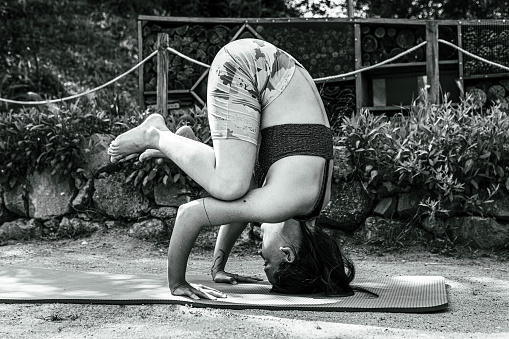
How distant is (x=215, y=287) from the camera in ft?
12.2

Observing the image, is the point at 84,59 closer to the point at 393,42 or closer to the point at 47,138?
the point at 393,42

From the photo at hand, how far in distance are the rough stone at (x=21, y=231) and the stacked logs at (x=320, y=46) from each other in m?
3.66

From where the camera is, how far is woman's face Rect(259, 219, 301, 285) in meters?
3.41

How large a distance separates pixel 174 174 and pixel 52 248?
1176mm

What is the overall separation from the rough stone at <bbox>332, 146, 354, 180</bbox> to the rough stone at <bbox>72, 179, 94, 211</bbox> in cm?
214

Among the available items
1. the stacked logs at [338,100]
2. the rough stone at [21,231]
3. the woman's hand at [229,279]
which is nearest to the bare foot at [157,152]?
the woman's hand at [229,279]

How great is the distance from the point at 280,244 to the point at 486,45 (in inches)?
226

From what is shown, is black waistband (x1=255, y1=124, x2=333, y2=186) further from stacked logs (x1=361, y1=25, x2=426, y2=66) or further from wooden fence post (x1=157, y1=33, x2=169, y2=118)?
stacked logs (x1=361, y1=25, x2=426, y2=66)

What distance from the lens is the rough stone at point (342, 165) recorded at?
573 cm

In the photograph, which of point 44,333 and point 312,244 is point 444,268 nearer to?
point 312,244

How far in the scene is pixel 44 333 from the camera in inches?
112

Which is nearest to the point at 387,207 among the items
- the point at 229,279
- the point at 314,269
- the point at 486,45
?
the point at 229,279

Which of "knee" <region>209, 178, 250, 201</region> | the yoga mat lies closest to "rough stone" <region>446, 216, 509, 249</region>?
the yoga mat

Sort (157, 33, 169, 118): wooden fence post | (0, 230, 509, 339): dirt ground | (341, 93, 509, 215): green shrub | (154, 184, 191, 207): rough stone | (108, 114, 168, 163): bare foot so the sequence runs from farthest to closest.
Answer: (157, 33, 169, 118): wooden fence post, (154, 184, 191, 207): rough stone, (341, 93, 509, 215): green shrub, (108, 114, 168, 163): bare foot, (0, 230, 509, 339): dirt ground
